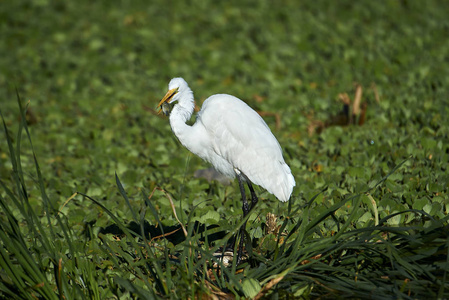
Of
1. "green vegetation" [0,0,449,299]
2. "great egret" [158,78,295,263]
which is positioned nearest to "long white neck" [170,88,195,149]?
"great egret" [158,78,295,263]

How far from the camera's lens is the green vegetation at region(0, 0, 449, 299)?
2.36 meters

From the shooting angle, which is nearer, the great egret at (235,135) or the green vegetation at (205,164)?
the green vegetation at (205,164)

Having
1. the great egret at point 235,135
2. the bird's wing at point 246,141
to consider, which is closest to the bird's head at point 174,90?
the great egret at point 235,135

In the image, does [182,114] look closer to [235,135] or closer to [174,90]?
[174,90]

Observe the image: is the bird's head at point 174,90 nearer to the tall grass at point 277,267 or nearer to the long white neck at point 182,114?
the long white neck at point 182,114

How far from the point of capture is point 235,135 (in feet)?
10.2

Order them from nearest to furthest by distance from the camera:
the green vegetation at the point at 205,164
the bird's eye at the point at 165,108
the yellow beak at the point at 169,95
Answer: the green vegetation at the point at 205,164 < the yellow beak at the point at 169,95 < the bird's eye at the point at 165,108

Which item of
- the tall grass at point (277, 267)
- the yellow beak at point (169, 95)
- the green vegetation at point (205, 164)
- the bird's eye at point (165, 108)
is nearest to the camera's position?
the tall grass at point (277, 267)

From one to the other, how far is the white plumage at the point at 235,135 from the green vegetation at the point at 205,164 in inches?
9.2

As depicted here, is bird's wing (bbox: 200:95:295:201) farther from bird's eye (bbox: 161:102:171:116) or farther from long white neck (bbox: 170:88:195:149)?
bird's eye (bbox: 161:102:171:116)

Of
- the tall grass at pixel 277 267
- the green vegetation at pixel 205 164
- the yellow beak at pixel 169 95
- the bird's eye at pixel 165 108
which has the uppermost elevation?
the yellow beak at pixel 169 95

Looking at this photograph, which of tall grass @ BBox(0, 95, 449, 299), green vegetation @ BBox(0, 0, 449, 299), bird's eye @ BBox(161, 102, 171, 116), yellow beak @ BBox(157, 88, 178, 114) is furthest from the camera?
bird's eye @ BBox(161, 102, 171, 116)

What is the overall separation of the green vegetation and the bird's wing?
8.9 inches

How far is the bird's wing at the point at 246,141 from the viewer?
3062 millimetres
